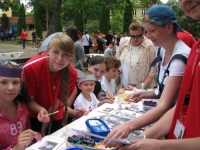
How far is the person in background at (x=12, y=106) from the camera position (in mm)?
1747

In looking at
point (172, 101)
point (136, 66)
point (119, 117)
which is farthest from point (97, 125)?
point (136, 66)

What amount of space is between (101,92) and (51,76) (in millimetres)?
1197

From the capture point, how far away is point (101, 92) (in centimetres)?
321

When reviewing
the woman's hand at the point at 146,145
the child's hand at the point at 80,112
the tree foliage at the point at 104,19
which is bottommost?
the child's hand at the point at 80,112

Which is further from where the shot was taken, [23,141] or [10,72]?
[10,72]

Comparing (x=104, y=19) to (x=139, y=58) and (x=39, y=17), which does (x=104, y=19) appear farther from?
(x=139, y=58)

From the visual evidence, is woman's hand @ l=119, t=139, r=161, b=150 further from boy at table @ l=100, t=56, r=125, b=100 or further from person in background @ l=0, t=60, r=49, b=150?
boy at table @ l=100, t=56, r=125, b=100

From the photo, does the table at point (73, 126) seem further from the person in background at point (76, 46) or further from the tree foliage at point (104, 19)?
the tree foliage at point (104, 19)

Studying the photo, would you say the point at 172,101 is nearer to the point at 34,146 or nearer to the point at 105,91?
the point at 34,146

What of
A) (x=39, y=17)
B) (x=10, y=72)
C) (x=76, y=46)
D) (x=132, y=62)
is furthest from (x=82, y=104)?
(x=39, y=17)

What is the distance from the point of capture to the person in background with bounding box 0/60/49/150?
1.75 m

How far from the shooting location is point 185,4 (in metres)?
1.08

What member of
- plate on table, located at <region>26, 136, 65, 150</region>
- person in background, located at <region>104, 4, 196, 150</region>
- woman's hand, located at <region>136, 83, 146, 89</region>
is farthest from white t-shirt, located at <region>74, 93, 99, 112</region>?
person in background, located at <region>104, 4, 196, 150</region>

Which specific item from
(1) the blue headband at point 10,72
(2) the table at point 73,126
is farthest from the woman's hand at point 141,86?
(1) the blue headband at point 10,72
